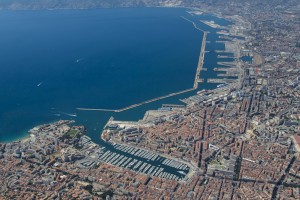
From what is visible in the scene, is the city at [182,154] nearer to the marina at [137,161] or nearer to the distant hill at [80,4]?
the marina at [137,161]

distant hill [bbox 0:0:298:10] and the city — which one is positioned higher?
distant hill [bbox 0:0:298:10]

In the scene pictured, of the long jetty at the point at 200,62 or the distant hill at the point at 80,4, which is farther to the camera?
the distant hill at the point at 80,4

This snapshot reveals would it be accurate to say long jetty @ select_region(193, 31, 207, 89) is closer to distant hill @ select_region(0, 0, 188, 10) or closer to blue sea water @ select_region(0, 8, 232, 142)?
blue sea water @ select_region(0, 8, 232, 142)

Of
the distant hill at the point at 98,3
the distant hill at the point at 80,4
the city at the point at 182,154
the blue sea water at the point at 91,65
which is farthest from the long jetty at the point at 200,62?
the distant hill at the point at 80,4

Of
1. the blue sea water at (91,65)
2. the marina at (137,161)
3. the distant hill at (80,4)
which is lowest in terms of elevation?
the marina at (137,161)

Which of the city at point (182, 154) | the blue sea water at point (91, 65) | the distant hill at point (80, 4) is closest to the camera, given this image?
the city at point (182, 154)

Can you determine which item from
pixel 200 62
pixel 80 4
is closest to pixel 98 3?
pixel 80 4

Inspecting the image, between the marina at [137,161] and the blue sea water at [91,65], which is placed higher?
the blue sea water at [91,65]

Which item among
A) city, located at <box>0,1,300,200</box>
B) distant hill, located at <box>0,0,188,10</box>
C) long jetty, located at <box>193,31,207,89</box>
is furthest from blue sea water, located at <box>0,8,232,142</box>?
distant hill, located at <box>0,0,188,10</box>

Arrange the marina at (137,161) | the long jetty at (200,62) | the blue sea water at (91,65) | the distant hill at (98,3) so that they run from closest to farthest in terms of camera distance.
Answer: the marina at (137,161)
the blue sea water at (91,65)
the long jetty at (200,62)
the distant hill at (98,3)
